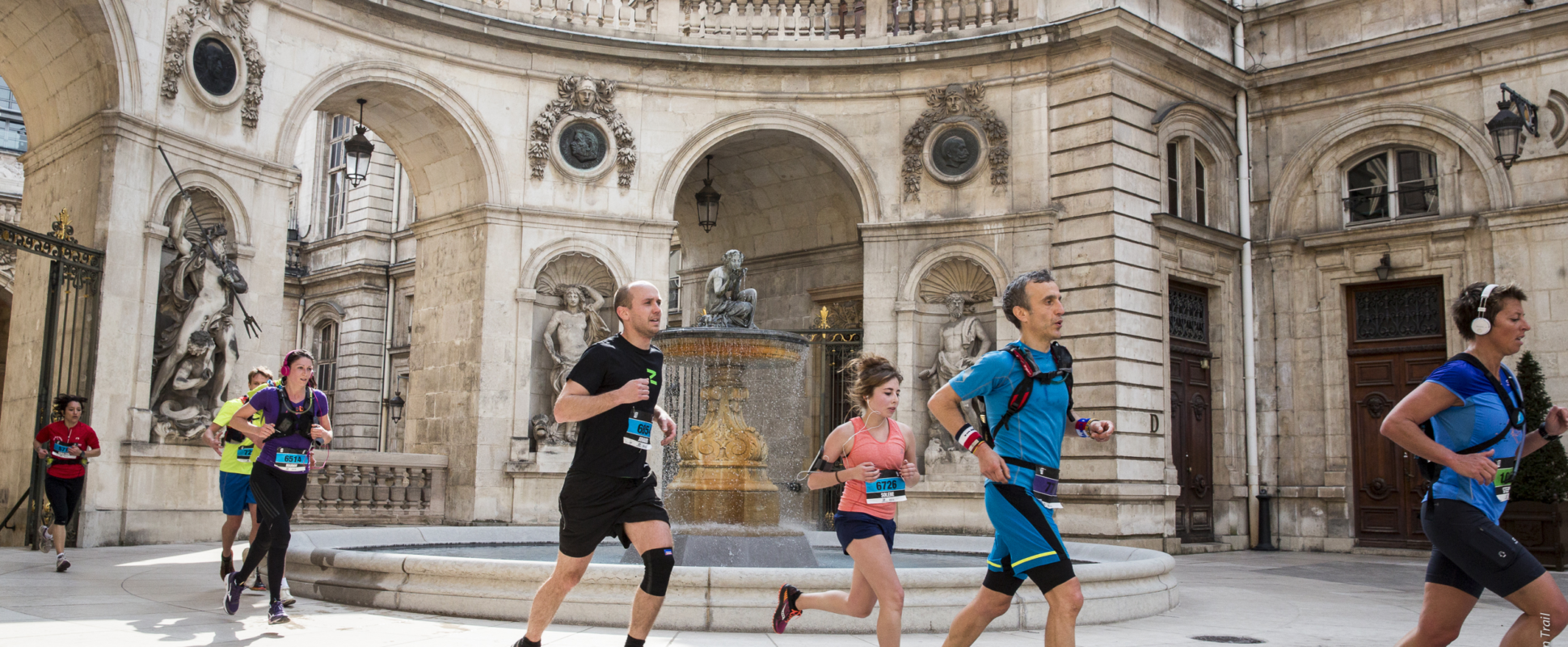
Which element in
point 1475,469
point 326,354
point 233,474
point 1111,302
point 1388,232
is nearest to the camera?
point 1475,469

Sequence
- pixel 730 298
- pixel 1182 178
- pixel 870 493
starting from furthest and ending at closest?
pixel 1182 178, pixel 730 298, pixel 870 493

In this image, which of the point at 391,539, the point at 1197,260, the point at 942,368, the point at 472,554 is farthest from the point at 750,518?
the point at 1197,260

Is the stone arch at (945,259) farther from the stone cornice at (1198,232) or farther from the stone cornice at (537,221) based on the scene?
the stone cornice at (537,221)

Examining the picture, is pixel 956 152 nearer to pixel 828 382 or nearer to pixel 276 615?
pixel 828 382

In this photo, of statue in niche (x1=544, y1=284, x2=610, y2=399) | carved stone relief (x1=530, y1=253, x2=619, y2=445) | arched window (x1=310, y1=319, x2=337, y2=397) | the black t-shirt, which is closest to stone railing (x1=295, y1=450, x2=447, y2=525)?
carved stone relief (x1=530, y1=253, x2=619, y2=445)

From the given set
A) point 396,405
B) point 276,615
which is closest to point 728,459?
point 276,615

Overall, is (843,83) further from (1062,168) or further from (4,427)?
(4,427)

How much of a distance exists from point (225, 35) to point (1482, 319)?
551 inches

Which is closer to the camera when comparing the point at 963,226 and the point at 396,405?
the point at 963,226

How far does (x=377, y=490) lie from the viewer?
53.5ft

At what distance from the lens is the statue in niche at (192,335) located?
45.5 ft

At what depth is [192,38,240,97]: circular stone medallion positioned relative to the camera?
14.3 meters

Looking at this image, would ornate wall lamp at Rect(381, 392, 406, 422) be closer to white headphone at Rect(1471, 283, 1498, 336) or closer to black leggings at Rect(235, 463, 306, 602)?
black leggings at Rect(235, 463, 306, 602)

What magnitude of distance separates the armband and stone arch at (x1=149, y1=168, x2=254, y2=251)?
38.9ft
